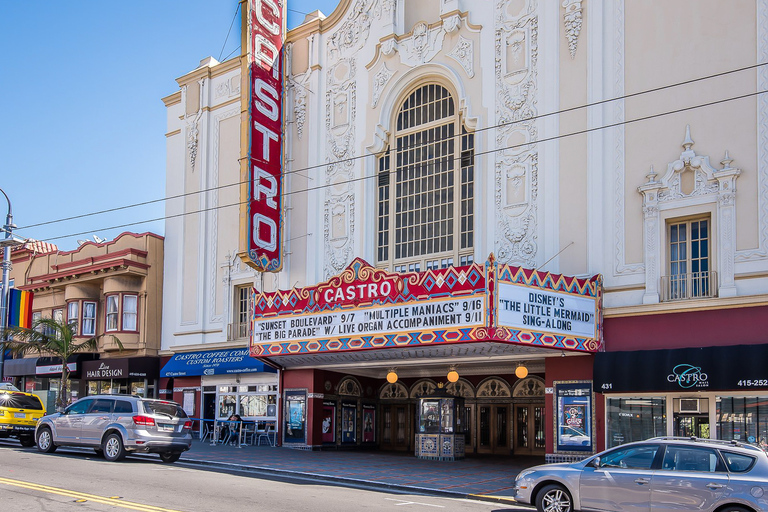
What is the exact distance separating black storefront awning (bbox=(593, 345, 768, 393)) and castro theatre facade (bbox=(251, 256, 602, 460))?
0.94 metres

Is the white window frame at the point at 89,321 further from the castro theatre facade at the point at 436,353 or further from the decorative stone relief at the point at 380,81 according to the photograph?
the decorative stone relief at the point at 380,81

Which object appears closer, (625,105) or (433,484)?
(433,484)

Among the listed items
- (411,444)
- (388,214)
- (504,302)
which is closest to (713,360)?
(504,302)

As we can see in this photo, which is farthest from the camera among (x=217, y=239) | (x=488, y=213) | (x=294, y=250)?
(x=217, y=239)

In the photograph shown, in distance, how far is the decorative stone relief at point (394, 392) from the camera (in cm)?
3027

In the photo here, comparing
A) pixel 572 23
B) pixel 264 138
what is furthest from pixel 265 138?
pixel 572 23

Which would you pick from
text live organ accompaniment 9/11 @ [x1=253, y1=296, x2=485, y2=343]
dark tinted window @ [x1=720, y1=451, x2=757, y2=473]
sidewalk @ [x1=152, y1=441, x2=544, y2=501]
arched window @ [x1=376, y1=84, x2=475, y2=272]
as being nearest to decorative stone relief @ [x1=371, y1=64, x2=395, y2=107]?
arched window @ [x1=376, y1=84, x2=475, y2=272]

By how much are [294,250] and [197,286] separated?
5478 mm

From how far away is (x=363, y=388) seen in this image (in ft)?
99.2

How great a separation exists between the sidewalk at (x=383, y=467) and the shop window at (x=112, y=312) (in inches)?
348

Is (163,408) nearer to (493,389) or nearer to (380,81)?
(493,389)

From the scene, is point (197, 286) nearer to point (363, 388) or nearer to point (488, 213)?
point (363, 388)

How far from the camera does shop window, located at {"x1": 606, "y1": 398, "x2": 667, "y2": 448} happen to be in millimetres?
20172

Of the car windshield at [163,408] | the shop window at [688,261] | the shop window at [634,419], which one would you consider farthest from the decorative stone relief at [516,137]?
the car windshield at [163,408]
